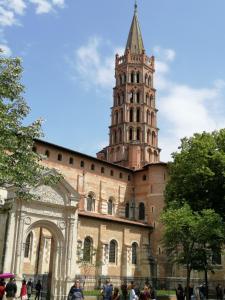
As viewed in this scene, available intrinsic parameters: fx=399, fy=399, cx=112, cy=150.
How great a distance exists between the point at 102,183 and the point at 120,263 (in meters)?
9.53

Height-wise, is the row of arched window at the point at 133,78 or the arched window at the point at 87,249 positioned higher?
the row of arched window at the point at 133,78

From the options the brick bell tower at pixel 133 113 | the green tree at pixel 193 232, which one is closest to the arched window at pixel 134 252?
the green tree at pixel 193 232

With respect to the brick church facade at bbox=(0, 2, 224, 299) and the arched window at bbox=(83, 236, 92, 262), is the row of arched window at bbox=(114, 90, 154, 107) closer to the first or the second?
the brick church facade at bbox=(0, 2, 224, 299)

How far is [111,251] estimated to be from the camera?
1661 inches

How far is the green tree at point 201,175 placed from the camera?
32688 mm

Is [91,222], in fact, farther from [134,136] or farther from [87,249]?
[134,136]

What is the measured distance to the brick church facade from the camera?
2792 cm

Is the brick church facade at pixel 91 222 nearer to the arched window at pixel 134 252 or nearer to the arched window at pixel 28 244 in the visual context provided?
the arched window at pixel 28 244

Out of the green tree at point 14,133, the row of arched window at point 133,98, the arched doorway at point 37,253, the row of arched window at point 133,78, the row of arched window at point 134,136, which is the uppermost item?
the row of arched window at point 133,78

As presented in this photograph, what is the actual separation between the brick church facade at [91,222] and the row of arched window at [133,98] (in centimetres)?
570

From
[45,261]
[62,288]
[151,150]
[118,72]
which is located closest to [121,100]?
[118,72]

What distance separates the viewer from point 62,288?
91.9ft

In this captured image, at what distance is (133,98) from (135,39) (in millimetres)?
14330

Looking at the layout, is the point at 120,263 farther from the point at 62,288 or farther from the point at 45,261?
the point at 62,288
